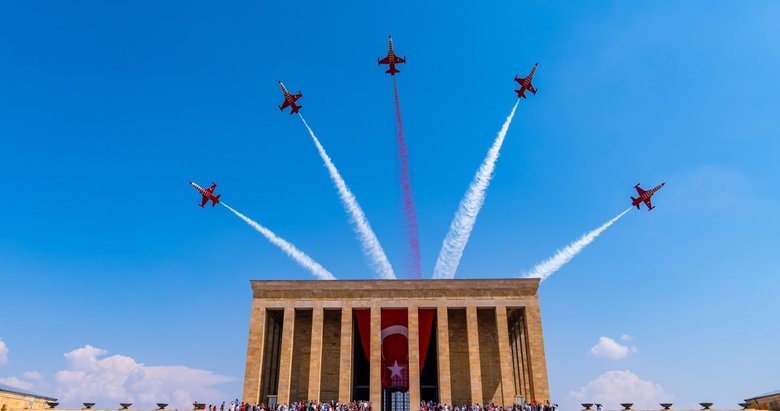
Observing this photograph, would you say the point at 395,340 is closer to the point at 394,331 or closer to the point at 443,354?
the point at 394,331

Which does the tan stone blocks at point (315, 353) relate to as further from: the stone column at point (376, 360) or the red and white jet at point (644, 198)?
the red and white jet at point (644, 198)

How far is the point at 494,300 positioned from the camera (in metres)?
40.3

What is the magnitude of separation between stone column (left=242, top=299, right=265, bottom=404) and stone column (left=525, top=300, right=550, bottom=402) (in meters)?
19.9

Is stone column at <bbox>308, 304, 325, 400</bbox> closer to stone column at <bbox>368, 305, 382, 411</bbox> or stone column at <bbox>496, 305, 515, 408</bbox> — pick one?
stone column at <bbox>368, 305, 382, 411</bbox>

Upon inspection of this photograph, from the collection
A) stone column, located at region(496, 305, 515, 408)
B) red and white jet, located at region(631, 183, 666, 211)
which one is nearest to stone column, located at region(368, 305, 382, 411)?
stone column, located at region(496, 305, 515, 408)

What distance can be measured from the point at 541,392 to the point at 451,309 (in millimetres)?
8705

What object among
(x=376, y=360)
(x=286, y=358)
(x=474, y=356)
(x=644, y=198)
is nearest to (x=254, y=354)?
(x=286, y=358)

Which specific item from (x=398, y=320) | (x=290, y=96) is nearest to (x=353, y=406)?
(x=398, y=320)

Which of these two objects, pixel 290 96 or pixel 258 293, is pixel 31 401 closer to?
pixel 258 293

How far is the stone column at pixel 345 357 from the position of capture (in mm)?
37625

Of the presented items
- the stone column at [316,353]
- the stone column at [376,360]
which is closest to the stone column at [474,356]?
the stone column at [376,360]

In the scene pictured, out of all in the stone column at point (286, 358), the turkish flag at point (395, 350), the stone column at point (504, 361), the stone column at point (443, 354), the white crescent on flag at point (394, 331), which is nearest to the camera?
the stone column at point (504, 361)

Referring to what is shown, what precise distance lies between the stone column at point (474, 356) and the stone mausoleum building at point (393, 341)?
0.24 ft

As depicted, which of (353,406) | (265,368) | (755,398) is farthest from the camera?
(755,398)
